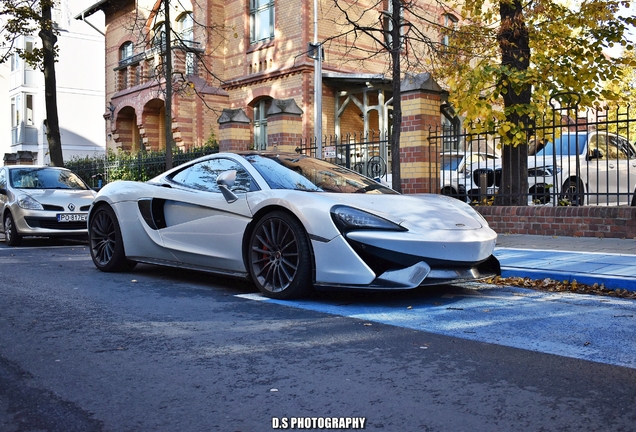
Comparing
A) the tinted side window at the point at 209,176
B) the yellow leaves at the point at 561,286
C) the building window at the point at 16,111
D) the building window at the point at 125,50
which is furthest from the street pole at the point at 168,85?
the building window at the point at 16,111

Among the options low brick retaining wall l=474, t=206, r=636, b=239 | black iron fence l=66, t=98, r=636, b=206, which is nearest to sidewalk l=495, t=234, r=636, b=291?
low brick retaining wall l=474, t=206, r=636, b=239

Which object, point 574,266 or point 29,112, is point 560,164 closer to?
point 574,266

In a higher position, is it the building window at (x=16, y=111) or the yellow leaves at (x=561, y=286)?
the building window at (x=16, y=111)

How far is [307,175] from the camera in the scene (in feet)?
20.6

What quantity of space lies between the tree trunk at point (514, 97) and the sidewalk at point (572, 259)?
1587 mm

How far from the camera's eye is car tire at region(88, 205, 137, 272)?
294 inches

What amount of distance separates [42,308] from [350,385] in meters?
3.21

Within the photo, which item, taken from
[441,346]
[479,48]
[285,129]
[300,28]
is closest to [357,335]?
[441,346]

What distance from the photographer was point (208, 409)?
9.88ft

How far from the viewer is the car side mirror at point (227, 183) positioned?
616 cm

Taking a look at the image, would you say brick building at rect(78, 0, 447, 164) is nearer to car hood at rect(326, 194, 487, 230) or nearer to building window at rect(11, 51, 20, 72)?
car hood at rect(326, 194, 487, 230)

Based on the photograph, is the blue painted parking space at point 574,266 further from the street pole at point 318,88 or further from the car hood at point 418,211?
the street pole at point 318,88

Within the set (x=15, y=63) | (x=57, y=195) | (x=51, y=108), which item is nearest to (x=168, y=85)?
(x=57, y=195)

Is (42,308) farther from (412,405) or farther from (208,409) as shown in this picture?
(412,405)
